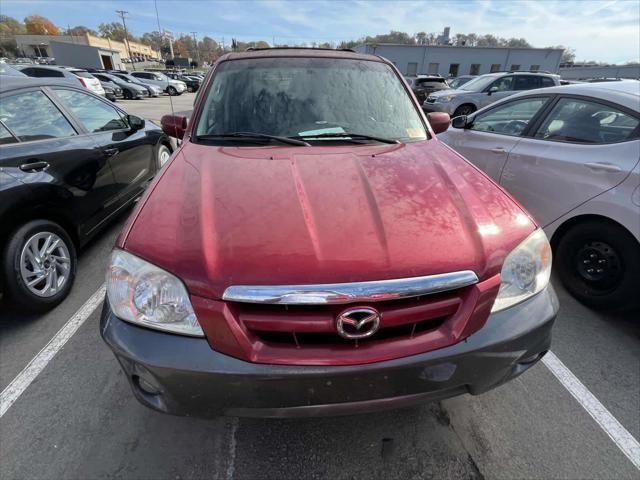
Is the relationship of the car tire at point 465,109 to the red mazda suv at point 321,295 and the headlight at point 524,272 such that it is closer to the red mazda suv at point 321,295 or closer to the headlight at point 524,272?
the red mazda suv at point 321,295

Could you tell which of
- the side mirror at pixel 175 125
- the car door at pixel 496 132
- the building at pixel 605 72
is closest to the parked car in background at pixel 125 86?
the side mirror at pixel 175 125

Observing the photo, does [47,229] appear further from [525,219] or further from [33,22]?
[33,22]

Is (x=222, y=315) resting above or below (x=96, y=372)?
above

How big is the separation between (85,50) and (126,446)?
2104 inches

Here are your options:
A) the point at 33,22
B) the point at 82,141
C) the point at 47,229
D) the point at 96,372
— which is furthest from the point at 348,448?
the point at 33,22

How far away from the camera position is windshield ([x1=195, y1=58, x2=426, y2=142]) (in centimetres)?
232

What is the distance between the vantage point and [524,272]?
4.82 feet

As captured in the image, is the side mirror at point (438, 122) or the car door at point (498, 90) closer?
the side mirror at point (438, 122)

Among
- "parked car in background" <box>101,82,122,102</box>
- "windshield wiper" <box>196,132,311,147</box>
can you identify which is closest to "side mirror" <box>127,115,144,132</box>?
"windshield wiper" <box>196,132,311,147</box>

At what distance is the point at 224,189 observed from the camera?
5.39 ft

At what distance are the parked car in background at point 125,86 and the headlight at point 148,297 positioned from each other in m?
25.0

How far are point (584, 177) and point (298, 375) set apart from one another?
9.01ft

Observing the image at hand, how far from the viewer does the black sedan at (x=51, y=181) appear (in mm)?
2424

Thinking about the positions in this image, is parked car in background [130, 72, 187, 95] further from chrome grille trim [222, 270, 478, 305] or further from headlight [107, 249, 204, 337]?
chrome grille trim [222, 270, 478, 305]
